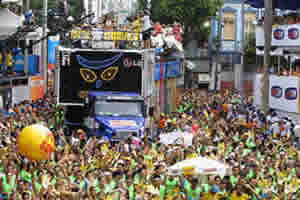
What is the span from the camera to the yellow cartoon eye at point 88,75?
981 inches

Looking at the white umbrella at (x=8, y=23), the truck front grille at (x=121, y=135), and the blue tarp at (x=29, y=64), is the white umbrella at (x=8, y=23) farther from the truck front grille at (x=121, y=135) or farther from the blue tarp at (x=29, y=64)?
the blue tarp at (x=29, y=64)

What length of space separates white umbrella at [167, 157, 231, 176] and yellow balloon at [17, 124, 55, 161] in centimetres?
316

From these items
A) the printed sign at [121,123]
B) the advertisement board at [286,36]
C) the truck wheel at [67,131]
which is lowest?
the truck wheel at [67,131]

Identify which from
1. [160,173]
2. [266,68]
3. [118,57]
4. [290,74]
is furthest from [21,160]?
[290,74]

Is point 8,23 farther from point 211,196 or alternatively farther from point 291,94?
point 211,196

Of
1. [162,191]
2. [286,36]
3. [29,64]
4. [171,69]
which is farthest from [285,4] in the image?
[162,191]

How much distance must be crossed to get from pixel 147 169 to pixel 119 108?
6677 mm

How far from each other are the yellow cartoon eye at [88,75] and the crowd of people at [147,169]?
7.81 ft

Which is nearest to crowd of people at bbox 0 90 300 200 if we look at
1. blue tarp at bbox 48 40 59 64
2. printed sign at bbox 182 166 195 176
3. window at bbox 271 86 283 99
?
printed sign at bbox 182 166 195 176

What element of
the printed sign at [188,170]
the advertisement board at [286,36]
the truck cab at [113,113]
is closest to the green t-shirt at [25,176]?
the printed sign at [188,170]

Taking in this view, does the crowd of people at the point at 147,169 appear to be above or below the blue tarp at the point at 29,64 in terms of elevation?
below

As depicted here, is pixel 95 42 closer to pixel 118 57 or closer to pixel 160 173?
pixel 118 57

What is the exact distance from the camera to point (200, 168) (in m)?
15.3

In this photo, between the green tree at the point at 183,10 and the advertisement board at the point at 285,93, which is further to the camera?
the green tree at the point at 183,10
